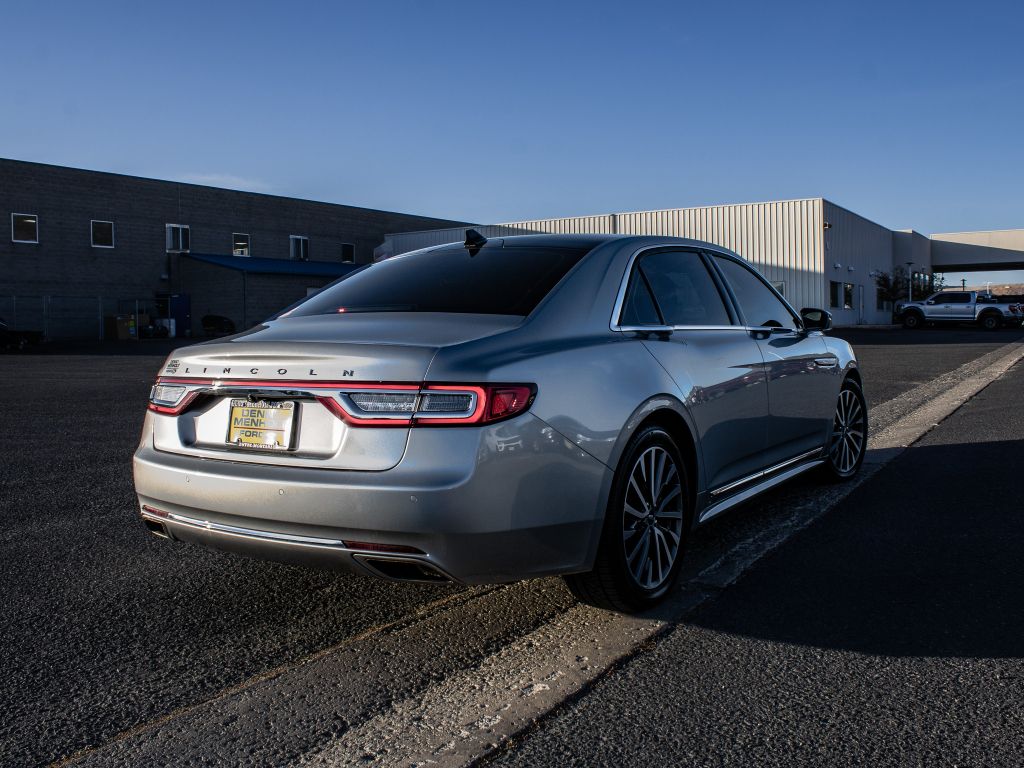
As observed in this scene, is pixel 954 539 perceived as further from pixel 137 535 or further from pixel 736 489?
pixel 137 535

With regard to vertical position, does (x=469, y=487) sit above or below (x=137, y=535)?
above

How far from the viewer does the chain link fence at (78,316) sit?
36.9m

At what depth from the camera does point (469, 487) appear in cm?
294

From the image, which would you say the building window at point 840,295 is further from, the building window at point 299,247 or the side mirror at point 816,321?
the side mirror at point 816,321

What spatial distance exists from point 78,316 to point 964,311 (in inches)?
1557

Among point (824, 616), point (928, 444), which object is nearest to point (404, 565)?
point (824, 616)

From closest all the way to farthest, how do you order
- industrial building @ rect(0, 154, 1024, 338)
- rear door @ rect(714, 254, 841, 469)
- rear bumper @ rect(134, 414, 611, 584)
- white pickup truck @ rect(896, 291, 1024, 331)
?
rear bumper @ rect(134, 414, 611, 584), rear door @ rect(714, 254, 841, 469), industrial building @ rect(0, 154, 1024, 338), white pickup truck @ rect(896, 291, 1024, 331)

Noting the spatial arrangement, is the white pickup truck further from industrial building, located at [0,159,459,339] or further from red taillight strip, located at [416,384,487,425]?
red taillight strip, located at [416,384,487,425]

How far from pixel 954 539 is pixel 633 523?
2113mm

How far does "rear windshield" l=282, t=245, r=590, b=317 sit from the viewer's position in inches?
→ 147

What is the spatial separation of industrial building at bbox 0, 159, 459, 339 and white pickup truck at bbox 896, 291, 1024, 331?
28389 mm

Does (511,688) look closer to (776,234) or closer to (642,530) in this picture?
(642,530)

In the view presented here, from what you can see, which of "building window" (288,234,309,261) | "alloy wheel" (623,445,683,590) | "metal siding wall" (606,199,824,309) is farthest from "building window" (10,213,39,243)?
"alloy wheel" (623,445,683,590)

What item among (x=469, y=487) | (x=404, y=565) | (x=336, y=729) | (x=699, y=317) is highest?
(x=699, y=317)
